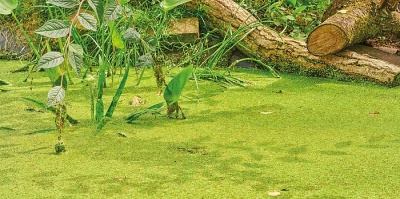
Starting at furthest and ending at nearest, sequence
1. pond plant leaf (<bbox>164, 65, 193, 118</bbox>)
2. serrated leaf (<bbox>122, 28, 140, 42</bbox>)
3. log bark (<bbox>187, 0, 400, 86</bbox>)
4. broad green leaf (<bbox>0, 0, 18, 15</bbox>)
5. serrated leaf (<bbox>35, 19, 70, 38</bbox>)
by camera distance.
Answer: log bark (<bbox>187, 0, 400, 86</bbox>), pond plant leaf (<bbox>164, 65, 193, 118</bbox>), serrated leaf (<bbox>122, 28, 140, 42</bbox>), serrated leaf (<bbox>35, 19, 70, 38</bbox>), broad green leaf (<bbox>0, 0, 18, 15</bbox>)

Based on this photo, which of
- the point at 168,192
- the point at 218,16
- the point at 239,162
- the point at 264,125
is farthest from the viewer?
the point at 218,16

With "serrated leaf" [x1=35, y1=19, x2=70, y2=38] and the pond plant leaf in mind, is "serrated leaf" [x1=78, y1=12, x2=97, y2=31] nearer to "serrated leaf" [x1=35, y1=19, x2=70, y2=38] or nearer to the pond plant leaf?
"serrated leaf" [x1=35, y1=19, x2=70, y2=38]

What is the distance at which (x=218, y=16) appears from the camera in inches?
161

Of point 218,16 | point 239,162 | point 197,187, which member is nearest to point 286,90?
point 218,16

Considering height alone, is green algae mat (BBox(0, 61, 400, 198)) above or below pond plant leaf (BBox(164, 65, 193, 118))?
below

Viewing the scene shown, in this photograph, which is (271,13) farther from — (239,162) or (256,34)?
(239,162)

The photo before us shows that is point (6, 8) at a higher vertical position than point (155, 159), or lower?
higher

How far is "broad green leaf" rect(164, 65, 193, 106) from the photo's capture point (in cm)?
250

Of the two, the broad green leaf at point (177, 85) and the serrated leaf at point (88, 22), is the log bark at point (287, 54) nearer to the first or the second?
the broad green leaf at point (177, 85)

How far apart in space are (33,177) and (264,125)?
1.02 metres

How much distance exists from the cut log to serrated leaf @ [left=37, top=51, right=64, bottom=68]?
211 centimetres

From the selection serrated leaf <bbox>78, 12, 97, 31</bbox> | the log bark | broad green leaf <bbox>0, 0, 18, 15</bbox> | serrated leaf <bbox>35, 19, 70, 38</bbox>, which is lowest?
the log bark

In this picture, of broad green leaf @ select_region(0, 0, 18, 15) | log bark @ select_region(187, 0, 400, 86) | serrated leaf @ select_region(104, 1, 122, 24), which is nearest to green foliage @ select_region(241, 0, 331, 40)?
log bark @ select_region(187, 0, 400, 86)

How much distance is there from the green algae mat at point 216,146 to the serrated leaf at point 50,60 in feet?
1.27
